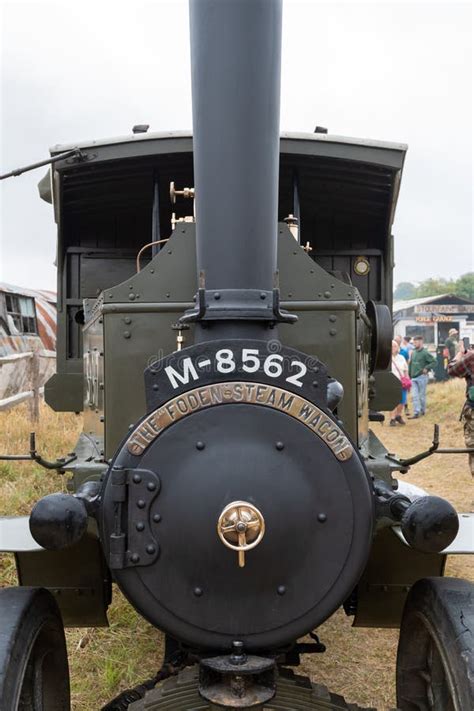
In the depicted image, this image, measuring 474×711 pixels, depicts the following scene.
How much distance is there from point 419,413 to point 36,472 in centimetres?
918

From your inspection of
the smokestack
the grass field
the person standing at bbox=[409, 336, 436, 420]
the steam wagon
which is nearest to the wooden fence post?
the grass field

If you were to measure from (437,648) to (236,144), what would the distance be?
5.22ft

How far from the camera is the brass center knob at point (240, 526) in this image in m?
1.75

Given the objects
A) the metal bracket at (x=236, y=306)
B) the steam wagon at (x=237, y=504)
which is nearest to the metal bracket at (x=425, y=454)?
the steam wagon at (x=237, y=504)

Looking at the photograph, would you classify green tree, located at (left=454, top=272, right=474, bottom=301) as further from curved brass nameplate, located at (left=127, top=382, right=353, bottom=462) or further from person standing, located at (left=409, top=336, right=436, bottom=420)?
curved brass nameplate, located at (left=127, top=382, right=353, bottom=462)

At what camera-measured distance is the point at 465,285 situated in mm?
46906

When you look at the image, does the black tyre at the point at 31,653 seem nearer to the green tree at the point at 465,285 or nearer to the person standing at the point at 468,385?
the person standing at the point at 468,385

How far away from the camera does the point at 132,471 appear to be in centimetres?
185

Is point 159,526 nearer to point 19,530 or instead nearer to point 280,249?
point 19,530

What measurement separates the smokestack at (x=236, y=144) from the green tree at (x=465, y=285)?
145 feet

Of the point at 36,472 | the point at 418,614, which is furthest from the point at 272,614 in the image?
the point at 36,472

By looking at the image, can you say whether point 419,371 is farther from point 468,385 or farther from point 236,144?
point 236,144

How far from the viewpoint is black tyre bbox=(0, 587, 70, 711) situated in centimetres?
189

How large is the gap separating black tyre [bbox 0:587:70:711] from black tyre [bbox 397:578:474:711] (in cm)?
116
